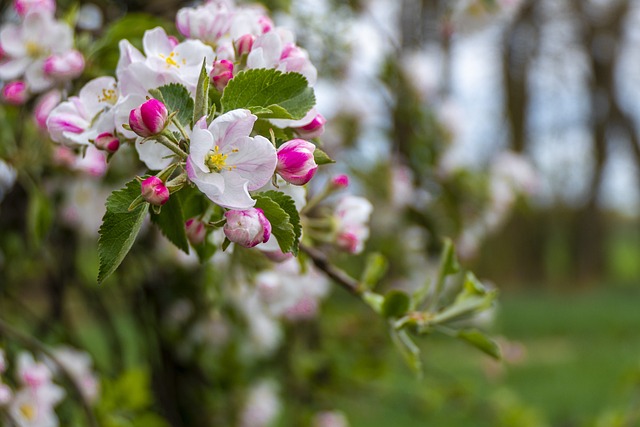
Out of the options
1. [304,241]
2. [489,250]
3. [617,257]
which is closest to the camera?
[304,241]

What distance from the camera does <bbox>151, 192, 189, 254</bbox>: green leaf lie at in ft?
1.65

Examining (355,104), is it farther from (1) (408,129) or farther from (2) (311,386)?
(2) (311,386)

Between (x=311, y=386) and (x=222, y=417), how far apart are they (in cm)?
20

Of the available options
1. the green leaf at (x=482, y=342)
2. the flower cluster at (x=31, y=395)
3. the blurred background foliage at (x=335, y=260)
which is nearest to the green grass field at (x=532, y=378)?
the blurred background foliage at (x=335, y=260)

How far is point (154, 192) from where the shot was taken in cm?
44

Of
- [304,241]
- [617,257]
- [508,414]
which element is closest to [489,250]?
[617,257]

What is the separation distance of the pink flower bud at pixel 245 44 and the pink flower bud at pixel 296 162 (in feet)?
0.36

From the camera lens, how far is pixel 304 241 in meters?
0.67

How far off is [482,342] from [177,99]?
0.33 meters

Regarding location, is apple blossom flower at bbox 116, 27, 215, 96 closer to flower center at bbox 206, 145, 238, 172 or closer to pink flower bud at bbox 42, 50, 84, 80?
flower center at bbox 206, 145, 238, 172

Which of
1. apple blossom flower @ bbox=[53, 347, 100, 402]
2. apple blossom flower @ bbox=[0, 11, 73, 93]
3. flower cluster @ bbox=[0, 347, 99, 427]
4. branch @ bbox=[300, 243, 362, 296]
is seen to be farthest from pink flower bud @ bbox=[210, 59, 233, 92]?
apple blossom flower @ bbox=[53, 347, 100, 402]

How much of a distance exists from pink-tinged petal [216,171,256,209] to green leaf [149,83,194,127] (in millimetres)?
51

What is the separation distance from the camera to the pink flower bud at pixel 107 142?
511 millimetres

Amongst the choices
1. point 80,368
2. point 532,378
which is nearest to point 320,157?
point 80,368
